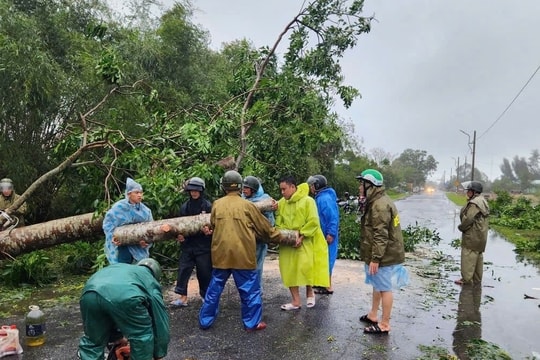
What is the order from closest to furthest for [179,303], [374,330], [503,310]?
[374,330] < [179,303] < [503,310]

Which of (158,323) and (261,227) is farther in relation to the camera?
(261,227)

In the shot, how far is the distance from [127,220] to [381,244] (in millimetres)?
2872

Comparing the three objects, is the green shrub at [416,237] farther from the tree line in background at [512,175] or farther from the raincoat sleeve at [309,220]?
the tree line in background at [512,175]

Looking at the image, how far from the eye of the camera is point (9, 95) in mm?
7906

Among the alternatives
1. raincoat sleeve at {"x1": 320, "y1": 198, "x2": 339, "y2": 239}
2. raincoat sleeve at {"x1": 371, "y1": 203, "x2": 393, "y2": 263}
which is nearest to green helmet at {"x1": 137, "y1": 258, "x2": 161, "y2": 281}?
raincoat sleeve at {"x1": 371, "y1": 203, "x2": 393, "y2": 263}

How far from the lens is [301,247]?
5473mm

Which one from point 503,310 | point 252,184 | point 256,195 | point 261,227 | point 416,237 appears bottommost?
point 503,310

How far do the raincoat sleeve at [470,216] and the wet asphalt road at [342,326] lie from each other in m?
1.02

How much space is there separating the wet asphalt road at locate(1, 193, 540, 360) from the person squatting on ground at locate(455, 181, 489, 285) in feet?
1.18

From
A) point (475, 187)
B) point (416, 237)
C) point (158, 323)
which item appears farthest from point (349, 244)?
point (158, 323)

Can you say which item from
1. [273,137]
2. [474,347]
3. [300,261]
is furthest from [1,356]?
[273,137]

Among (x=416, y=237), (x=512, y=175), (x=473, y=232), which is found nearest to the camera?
(x=473, y=232)

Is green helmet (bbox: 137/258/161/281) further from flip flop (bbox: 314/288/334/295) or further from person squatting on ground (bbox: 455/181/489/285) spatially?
person squatting on ground (bbox: 455/181/489/285)

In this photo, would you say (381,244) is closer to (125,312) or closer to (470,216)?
(125,312)
